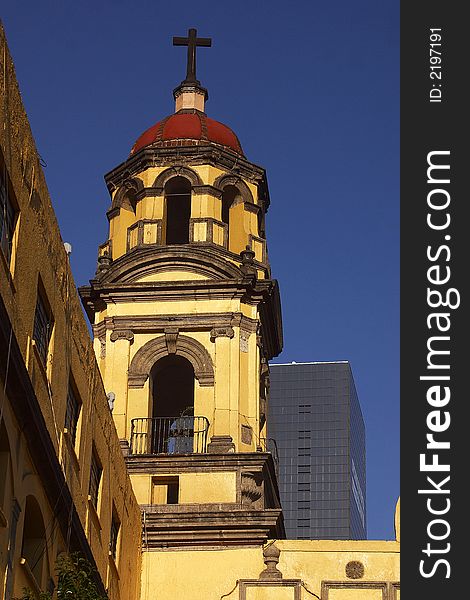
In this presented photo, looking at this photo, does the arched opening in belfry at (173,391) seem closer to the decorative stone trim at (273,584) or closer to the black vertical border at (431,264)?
the decorative stone trim at (273,584)

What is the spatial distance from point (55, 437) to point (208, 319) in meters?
12.7

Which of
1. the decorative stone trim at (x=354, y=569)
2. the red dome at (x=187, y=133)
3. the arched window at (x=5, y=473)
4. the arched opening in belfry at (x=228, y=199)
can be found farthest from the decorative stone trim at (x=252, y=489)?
the arched window at (x=5, y=473)

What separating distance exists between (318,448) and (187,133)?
101 metres

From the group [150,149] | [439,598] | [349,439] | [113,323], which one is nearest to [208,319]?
[113,323]

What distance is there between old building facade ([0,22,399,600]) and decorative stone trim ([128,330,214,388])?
0.03m

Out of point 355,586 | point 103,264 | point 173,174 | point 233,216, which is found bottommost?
Result: point 355,586

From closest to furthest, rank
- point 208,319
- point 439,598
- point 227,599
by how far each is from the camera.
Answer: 1. point 439,598
2. point 227,599
3. point 208,319

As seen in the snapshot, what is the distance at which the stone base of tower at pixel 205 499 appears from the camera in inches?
1323

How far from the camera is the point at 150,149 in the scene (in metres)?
39.0

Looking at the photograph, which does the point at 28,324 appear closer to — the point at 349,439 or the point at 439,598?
the point at 439,598

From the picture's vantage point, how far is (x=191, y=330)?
36.8 m

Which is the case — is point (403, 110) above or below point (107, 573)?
above

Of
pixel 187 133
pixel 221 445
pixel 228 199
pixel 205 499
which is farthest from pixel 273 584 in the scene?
pixel 187 133

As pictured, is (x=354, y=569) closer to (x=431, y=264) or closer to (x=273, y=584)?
(x=273, y=584)
